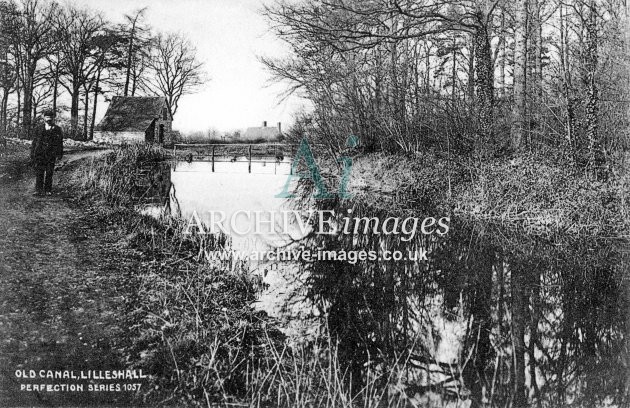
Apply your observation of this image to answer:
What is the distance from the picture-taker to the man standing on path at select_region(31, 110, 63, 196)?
7.60 meters

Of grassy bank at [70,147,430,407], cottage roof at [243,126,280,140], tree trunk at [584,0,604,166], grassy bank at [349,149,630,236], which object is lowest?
grassy bank at [70,147,430,407]

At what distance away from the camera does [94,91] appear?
16828mm

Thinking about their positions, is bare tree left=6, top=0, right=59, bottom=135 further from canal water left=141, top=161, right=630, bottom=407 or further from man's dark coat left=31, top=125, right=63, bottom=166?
canal water left=141, top=161, right=630, bottom=407

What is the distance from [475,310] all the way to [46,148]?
7638 millimetres

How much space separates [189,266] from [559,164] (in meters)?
7.28

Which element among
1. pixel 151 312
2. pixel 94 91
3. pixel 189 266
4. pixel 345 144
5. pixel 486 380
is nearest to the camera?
pixel 486 380

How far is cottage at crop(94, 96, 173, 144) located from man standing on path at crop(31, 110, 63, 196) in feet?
61.4

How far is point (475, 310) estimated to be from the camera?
416cm

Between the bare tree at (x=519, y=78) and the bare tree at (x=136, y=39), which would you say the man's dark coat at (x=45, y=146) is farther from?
the bare tree at (x=519, y=78)

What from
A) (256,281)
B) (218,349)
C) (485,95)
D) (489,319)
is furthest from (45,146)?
(485,95)

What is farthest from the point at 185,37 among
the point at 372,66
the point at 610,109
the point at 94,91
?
the point at 94,91

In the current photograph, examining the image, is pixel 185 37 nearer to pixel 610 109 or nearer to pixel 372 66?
pixel 372 66

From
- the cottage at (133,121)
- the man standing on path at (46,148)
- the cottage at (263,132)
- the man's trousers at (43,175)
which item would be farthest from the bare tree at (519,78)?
the cottage at (263,132)

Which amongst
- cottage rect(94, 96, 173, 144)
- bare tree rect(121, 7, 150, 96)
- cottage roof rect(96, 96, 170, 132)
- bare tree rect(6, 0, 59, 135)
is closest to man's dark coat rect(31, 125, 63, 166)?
bare tree rect(6, 0, 59, 135)
